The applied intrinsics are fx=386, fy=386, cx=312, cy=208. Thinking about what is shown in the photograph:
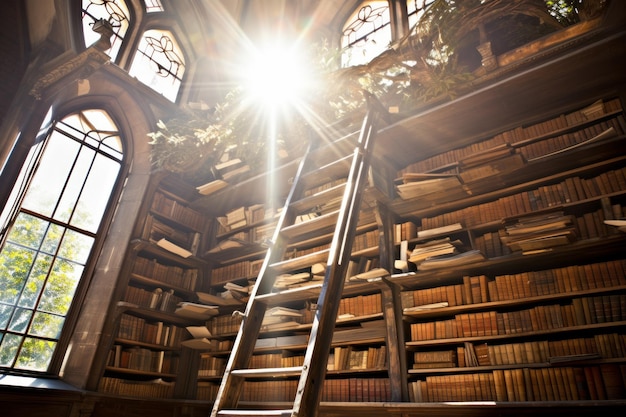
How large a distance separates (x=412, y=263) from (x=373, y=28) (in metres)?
3.98

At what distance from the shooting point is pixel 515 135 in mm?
3281

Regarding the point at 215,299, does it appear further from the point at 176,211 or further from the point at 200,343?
the point at 176,211

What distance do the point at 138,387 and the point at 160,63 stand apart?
456cm

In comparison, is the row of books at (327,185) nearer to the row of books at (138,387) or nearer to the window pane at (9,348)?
the row of books at (138,387)

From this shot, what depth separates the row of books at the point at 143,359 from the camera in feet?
12.5

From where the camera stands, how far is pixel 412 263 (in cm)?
329

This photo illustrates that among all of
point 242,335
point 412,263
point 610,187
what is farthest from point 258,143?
point 610,187

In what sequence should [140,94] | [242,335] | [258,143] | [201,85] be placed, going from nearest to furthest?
[242,335], [258,143], [140,94], [201,85]

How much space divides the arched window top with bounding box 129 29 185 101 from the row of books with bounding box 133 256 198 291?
266cm

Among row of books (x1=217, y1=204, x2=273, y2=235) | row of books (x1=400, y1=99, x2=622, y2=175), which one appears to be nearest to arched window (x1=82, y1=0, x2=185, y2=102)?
row of books (x1=217, y1=204, x2=273, y2=235)

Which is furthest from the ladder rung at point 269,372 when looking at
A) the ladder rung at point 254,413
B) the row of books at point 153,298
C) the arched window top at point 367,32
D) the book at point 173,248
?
the arched window top at point 367,32

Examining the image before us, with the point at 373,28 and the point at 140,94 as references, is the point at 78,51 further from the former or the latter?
the point at 373,28

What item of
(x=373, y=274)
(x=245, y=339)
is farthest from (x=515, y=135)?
(x=245, y=339)

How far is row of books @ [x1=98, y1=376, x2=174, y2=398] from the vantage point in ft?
12.0
